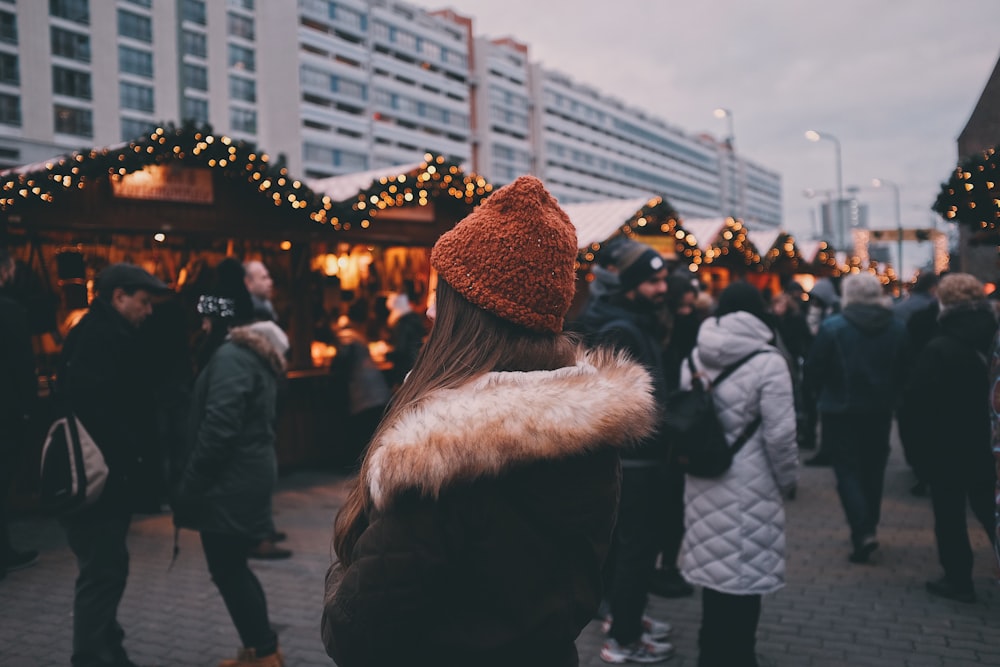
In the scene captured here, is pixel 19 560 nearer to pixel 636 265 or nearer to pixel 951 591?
pixel 636 265

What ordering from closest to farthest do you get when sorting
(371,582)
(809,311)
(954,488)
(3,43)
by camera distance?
(371,582)
(954,488)
(809,311)
(3,43)

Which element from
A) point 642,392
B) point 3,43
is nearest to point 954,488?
point 642,392

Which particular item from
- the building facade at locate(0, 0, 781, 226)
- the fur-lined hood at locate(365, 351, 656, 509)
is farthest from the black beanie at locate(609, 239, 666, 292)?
the building facade at locate(0, 0, 781, 226)

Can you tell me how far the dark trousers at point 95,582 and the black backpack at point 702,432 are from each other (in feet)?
8.82

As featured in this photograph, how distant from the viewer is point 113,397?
392cm

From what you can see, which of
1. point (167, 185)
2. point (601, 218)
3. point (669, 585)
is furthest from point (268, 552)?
point (601, 218)

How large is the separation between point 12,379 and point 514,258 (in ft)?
16.8

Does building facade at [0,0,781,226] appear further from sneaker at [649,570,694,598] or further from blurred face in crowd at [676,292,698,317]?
sneaker at [649,570,694,598]

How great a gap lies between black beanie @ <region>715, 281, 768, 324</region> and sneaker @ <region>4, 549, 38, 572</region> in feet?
17.4

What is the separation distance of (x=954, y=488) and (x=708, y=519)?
2.14 m

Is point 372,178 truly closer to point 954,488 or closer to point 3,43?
point 954,488

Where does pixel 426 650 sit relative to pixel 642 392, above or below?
below

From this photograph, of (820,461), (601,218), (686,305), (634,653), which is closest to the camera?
(634,653)

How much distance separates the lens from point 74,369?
3895 mm
